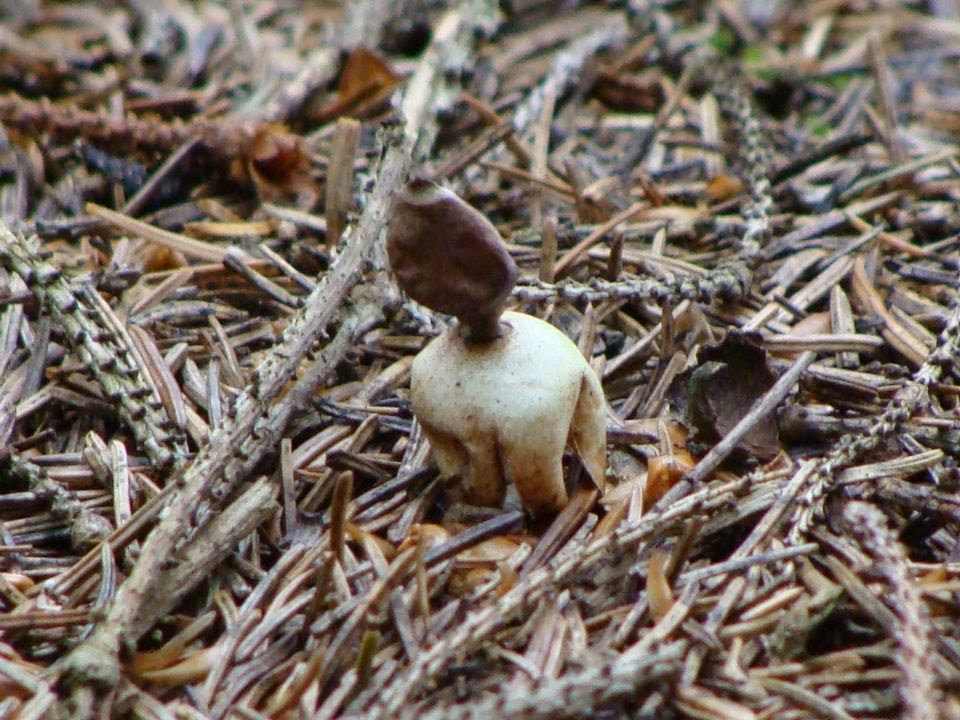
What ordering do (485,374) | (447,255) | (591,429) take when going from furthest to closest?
(591,429) < (485,374) < (447,255)

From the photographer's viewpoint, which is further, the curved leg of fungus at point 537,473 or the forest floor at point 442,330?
the curved leg of fungus at point 537,473

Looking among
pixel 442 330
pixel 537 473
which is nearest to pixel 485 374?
pixel 537 473

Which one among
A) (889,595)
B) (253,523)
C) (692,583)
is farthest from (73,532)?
(889,595)

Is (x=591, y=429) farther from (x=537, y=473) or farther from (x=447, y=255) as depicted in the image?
(x=447, y=255)

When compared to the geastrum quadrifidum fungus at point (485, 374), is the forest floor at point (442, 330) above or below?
below

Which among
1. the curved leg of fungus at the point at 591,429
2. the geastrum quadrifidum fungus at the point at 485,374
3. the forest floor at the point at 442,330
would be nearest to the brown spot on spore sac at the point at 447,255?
the geastrum quadrifidum fungus at the point at 485,374

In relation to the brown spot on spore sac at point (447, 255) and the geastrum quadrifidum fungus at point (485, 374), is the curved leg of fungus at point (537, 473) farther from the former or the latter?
the brown spot on spore sac at point (447, 255)

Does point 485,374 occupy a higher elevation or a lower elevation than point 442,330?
higher
